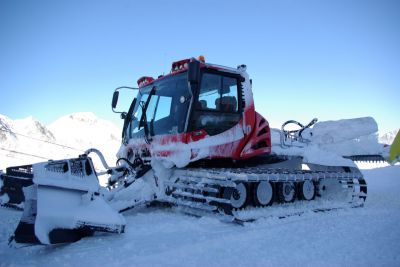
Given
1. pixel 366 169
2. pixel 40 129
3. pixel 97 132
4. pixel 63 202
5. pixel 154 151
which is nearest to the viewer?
Answer: pixel 63 202

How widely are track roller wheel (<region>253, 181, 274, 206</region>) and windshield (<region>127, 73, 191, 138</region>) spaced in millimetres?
1666

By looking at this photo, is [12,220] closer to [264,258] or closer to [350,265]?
[264,258]

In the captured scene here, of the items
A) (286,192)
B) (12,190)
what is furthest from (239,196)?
(12,190)

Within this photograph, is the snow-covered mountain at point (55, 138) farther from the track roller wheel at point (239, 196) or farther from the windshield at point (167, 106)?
the track roller wheel at point (239, 196)

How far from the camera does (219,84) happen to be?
5996 mm

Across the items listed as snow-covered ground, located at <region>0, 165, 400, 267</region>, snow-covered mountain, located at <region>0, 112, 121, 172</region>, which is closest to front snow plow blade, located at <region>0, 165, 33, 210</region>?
snow-covered ground, located at <region>0, 165, 400, 267</region>

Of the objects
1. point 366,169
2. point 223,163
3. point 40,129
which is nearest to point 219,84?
point 223,163

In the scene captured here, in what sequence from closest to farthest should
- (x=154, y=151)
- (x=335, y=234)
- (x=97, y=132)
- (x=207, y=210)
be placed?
(x=335, y=234) < (x=207, y=210) < (x=154, y=151) < (x=97, y=132)

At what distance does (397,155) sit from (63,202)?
188 inches

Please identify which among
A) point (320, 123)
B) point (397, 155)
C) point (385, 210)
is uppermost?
point (320, 123)

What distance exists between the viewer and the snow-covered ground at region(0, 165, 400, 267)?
306 cm

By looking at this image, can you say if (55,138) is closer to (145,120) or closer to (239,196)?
(145,120)

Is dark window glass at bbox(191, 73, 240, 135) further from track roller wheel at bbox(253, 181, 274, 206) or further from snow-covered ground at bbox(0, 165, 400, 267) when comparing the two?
snow-covered ground at bbox(0, 165, 400, 267)

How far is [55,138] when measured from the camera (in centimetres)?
4000
